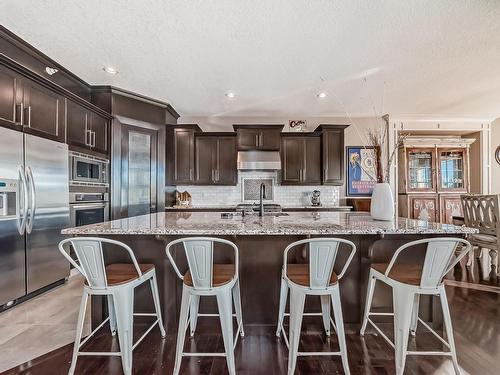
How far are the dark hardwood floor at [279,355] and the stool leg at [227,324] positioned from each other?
0.23 meters

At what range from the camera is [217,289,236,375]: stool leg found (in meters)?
1.50

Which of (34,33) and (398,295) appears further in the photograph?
(34,33)

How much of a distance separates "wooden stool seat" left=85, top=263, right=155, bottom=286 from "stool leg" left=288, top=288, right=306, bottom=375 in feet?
3.46

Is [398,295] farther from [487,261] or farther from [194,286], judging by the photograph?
[487,261]

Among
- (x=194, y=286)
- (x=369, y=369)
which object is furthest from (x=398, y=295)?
(x=194, y=286)

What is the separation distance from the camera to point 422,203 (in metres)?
4.95

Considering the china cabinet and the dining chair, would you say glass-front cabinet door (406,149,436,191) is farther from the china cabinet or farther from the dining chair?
the dining chair

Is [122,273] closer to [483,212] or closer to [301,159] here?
[301,159]

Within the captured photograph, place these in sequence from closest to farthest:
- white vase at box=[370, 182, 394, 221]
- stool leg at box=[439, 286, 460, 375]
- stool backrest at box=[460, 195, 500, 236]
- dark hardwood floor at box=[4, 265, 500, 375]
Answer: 1. stool leg at box=[439, 286, 460, 375]
2. dark hardwood floor at box=[4, 265, 500, 375]
3. white vase at box=[370, 182, 394, 221]
4. stool backrest at box=[460, 195, 500, 236]

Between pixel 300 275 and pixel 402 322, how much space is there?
0.67 m

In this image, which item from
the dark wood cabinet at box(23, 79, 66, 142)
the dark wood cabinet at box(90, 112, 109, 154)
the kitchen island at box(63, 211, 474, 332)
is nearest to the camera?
the kitchen island at box(63, 211, 474, 332)

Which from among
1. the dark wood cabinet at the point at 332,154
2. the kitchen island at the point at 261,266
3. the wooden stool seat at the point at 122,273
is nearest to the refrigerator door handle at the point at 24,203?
the kitchen island at the point at 261,266

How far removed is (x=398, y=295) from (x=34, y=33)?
12.3 ft

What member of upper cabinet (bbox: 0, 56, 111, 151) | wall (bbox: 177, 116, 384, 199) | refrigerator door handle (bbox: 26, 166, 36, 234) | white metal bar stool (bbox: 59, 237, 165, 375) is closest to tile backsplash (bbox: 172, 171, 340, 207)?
wall (bbox: 177, 116, 384, 199)
